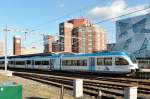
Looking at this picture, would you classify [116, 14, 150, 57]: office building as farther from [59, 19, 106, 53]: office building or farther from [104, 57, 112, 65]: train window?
[104, 57, 112, 65]: train window

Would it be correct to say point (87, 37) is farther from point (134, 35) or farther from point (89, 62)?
point (89, 62)

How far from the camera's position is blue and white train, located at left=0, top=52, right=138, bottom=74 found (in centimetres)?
3553

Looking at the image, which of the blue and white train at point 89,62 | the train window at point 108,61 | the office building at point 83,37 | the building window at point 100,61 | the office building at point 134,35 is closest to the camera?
the blue and white train at point 89,62

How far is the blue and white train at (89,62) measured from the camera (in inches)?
1399

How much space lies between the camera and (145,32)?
86625 mm

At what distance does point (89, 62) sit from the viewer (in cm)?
4034

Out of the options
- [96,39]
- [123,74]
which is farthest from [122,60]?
[96,39]

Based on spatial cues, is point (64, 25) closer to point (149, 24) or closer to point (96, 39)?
point (96, 39)

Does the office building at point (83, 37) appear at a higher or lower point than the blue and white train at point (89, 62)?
higher

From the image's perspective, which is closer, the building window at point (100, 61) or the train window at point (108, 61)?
the train window at point (108, 61)

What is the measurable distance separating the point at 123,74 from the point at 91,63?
490 centimetres

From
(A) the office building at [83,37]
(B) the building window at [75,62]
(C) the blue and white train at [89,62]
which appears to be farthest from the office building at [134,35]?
(B) the building window at [75,62]

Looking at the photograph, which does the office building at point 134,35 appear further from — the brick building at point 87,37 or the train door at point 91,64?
the train door at point 91,64

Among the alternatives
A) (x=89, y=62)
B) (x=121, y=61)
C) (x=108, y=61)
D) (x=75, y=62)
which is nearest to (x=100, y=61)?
(x=108, y=61)
